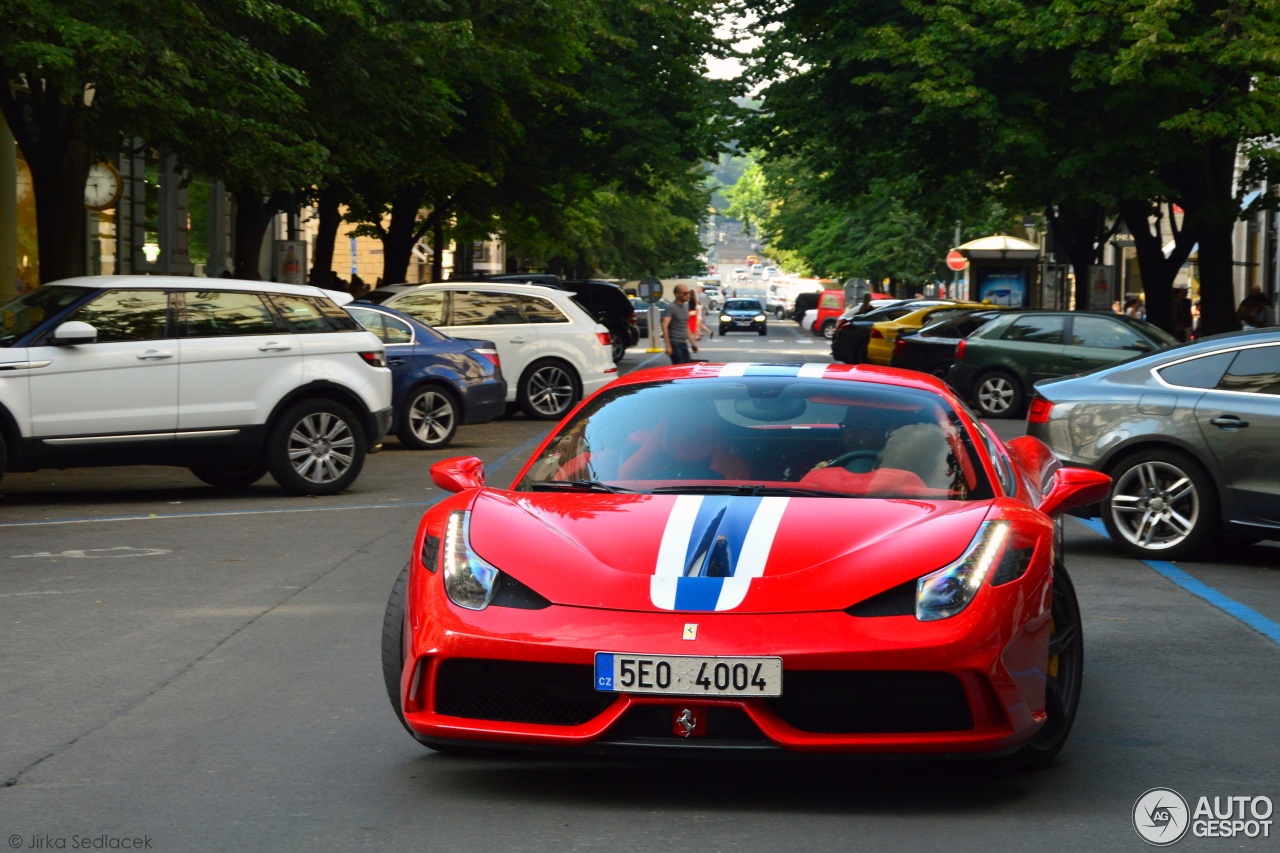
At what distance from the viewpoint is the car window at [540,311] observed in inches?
945

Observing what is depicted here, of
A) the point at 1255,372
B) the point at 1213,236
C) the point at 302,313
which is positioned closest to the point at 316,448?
the point at 302,313

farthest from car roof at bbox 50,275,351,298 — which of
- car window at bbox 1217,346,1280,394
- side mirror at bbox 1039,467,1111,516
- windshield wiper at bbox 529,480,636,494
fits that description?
side mirror at bbox 1039,467,1111,516

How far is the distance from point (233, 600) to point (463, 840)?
454 cm

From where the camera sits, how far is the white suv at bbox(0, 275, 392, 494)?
43.4 ft

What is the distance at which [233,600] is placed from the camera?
9.04 metres

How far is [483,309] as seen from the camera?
78.6 ft

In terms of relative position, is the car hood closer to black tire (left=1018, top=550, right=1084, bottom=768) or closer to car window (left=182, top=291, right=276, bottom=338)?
black tire (left=1018, top=550, right=1084, bottom=768)

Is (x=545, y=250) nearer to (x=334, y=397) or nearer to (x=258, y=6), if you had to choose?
(x=258, y=6)

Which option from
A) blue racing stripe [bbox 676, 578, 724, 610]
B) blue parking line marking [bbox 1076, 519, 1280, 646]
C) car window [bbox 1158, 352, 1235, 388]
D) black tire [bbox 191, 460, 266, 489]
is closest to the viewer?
blue racing stripe [bbox 676, 578, 724, 610]

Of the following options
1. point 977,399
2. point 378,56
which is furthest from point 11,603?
point 977,399

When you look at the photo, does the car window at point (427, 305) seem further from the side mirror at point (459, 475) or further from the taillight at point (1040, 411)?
the side mirror at point (459, 475)

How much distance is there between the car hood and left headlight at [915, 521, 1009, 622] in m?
0.03

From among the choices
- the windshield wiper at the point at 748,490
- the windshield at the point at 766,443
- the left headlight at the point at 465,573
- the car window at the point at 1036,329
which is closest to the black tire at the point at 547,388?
the car window at the point at 1036,329

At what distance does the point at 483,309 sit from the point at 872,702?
19277 millimetres
